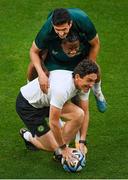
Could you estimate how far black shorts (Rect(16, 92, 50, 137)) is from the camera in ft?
21.1

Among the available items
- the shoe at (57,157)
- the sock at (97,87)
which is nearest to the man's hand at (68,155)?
the shoe at (57,157)

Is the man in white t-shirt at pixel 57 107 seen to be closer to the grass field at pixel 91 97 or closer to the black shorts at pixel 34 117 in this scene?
the black shorts at pixel 34 117

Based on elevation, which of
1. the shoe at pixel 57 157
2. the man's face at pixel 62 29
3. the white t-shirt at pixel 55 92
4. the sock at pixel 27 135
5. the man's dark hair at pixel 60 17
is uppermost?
the man's dark hair at pixel 60 17

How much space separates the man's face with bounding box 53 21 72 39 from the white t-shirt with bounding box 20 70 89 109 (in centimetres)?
39

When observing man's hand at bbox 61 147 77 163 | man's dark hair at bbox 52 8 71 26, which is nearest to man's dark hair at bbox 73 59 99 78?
man's dark hair at bbox 52 8 71 26

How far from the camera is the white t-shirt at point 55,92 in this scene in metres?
6.04

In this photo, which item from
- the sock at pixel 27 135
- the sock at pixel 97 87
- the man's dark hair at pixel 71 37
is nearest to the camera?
the man's dark hair at pixel 71 37

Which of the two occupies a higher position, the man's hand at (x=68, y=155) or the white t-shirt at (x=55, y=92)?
the white t-shirt at (x=55, y=92)

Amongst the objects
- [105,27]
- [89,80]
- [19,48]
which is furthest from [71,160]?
[105,27]

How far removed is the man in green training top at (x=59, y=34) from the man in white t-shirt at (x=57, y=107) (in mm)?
154

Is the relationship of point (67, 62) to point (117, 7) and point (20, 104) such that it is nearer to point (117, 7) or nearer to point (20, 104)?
point (20, 104)

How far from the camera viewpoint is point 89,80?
602 centimetres

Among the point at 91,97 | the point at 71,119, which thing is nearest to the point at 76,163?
the point at 71,119

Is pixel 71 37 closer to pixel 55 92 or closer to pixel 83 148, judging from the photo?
pixel 55 92
